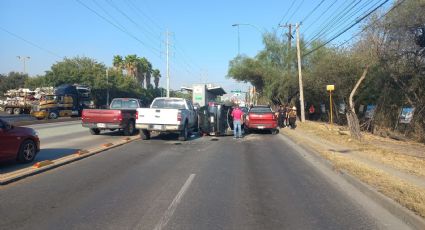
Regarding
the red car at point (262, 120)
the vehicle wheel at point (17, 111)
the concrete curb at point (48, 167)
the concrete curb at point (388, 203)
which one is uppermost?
the vehicle wheel at point (17, 111)

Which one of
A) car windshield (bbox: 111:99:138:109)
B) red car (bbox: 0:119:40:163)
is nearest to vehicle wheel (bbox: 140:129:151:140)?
car windshield (bbox: 111:99:138:109)

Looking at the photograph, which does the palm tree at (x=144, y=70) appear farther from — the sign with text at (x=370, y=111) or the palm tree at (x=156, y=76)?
the sign with text at (x=370, y=111)

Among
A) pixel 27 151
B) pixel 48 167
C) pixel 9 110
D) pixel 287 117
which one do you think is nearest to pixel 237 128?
pixel 287 117

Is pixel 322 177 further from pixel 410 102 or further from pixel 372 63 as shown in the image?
pixel 372 63

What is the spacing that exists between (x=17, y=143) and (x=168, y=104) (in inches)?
453

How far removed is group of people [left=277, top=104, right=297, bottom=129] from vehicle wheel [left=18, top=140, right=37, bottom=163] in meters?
21.6

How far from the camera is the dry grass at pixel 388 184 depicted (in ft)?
25.6

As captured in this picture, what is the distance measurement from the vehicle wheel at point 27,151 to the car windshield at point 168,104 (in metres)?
10.4

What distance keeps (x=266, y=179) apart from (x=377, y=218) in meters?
3.79

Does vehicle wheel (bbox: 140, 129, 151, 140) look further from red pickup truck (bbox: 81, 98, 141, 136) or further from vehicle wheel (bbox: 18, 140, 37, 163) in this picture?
vehicle wheel (bbox: 18, 140, 37, 163)

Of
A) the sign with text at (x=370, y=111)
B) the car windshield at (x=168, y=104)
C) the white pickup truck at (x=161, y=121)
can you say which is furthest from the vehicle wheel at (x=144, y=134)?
the sign with text at (x=370, y=111)

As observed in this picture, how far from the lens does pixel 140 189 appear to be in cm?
927

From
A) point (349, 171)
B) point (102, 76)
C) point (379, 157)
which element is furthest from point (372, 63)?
point (102, 76)

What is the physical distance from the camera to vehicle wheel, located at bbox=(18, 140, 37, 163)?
1230 cm
